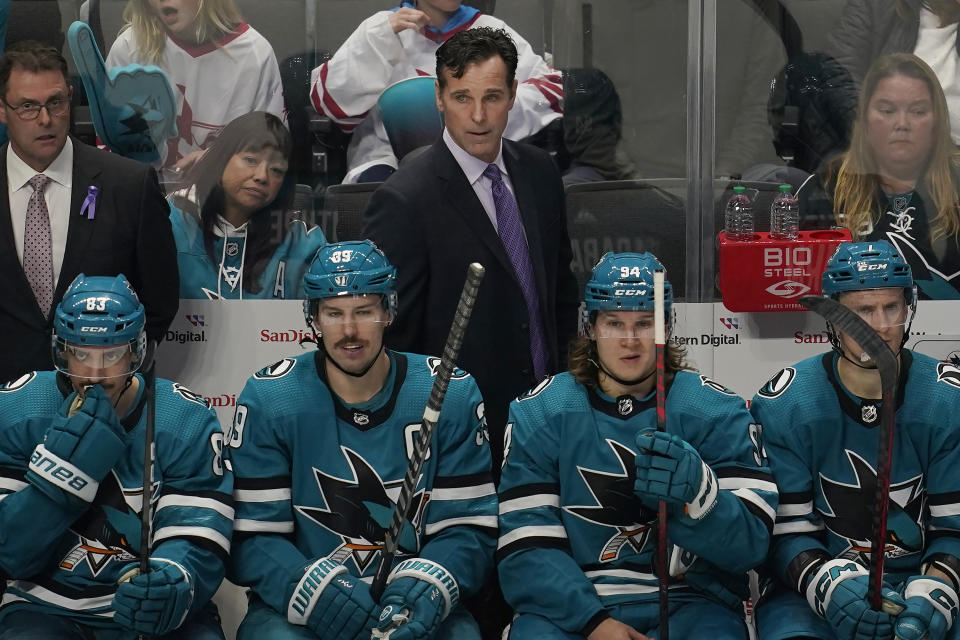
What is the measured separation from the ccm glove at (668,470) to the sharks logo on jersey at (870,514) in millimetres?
456

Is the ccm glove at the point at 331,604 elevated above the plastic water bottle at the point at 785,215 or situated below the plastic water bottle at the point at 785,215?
below

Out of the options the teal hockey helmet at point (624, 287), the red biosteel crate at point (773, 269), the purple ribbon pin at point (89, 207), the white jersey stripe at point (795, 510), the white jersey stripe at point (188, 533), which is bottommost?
the white jersey stripe at point (795, 510)

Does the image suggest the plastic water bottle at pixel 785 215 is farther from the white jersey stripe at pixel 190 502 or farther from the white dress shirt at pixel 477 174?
the white jersey stripe at pixel 190 502

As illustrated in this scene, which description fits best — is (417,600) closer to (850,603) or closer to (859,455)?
(850,603)

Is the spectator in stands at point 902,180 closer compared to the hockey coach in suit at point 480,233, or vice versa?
the hockey coach in suit at point 480,233

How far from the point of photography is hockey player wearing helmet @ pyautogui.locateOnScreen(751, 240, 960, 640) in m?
3.32

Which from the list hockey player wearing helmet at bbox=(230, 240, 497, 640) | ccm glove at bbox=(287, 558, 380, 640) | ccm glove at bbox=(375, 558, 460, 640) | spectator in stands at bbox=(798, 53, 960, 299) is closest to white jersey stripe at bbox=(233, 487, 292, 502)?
hockey player wearing helmet at bbox=(230, 240, 497, 640)

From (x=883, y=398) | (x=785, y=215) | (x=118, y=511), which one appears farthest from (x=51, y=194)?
(x=883, y=398)

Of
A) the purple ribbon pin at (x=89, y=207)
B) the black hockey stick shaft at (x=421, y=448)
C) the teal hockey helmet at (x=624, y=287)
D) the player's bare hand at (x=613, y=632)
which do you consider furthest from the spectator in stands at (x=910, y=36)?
the purple ribbon pin at (x=89, y=207)

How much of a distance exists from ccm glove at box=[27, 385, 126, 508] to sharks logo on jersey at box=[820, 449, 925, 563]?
5.77 feet

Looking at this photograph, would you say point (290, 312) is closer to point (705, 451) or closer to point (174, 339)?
point (174, 339)

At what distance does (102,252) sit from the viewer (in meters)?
4.18

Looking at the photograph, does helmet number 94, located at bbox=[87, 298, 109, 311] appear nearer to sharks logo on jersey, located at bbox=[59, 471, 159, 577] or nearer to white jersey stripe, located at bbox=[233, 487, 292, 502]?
sharks logo on jersey, located at bbox=[59, 471, 159, 577]

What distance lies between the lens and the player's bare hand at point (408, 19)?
179 inches
